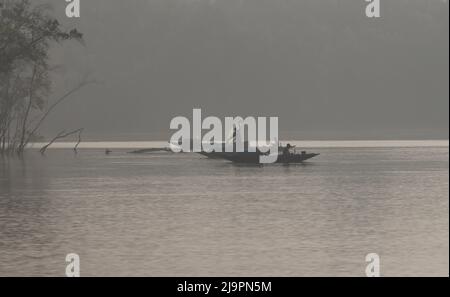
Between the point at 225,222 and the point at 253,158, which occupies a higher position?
the point at 253,158

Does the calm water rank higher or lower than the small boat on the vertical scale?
lower

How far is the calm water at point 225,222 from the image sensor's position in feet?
99.9

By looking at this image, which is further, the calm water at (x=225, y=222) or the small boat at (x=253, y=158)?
the small boat at (x=253, y=158)

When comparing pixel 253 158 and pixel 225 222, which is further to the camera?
pixel 253 158

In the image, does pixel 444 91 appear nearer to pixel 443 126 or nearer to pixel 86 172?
pixel 443 126

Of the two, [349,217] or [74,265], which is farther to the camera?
[349,217]

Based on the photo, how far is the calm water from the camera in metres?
30.4

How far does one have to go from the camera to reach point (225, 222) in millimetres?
42438

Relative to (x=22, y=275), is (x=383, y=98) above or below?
above

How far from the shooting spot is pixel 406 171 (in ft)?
264

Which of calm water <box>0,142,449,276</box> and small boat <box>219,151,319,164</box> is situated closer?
calm water <box>0,142,449,276</box>

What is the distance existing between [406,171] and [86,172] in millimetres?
26084

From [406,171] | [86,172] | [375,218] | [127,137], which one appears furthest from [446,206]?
[127,137]

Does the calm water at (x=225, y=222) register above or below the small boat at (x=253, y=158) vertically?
below
